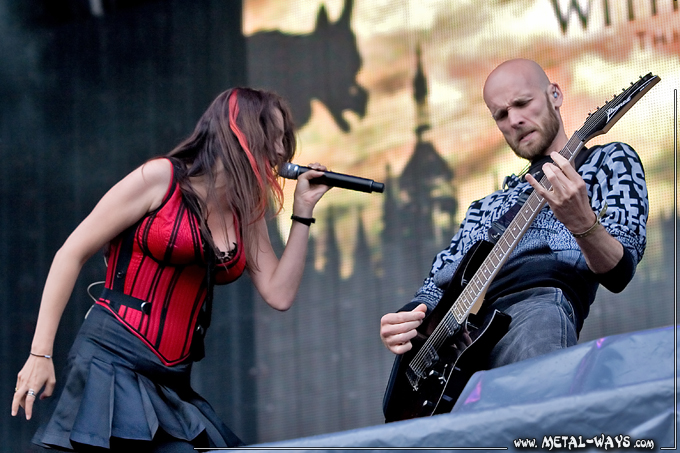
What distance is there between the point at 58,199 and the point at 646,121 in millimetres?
2530

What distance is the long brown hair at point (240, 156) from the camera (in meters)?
1.73

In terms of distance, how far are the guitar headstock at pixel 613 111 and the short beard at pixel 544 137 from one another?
18cm

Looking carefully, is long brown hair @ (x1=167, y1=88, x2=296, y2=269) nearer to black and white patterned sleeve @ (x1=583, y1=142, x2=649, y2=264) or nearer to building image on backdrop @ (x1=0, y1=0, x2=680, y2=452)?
black and white patterned sleeve @ (x1=583, y1=142, x2=649, y2=264)

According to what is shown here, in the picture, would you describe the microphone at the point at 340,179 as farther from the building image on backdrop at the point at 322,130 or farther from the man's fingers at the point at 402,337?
the building image on backdrop at the point at 322,130

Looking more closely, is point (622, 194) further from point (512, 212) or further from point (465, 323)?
point (465, 323)

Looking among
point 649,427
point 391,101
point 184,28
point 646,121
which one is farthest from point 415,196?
point 649,427

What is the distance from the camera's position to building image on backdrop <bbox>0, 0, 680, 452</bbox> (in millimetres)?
2932

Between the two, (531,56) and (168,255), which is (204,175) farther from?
(531,56)

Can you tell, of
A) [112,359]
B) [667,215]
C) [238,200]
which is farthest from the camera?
[667,215]

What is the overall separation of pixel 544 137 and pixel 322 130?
1.74 meters

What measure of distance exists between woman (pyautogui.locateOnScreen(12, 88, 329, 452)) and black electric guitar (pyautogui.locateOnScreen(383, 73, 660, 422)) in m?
0.36

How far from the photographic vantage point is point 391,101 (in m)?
3.35

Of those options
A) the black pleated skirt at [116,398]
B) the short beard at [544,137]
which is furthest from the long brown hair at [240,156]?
the short beard at [544,137]

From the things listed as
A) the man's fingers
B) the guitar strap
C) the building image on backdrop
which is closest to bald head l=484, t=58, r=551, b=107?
the guitar strap
